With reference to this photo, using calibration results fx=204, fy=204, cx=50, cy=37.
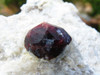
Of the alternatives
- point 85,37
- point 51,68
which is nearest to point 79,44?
point 85,37

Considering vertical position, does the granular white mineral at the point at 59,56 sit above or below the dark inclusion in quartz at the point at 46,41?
below

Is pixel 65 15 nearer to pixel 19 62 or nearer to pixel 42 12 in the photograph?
pixel 42 12

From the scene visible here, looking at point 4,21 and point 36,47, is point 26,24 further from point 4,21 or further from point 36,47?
point 36,47

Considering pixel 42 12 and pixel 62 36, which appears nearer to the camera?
pixel 62 36

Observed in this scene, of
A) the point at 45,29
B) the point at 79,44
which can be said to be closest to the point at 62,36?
the point at 45,29

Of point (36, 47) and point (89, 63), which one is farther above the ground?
point (36, 47)
